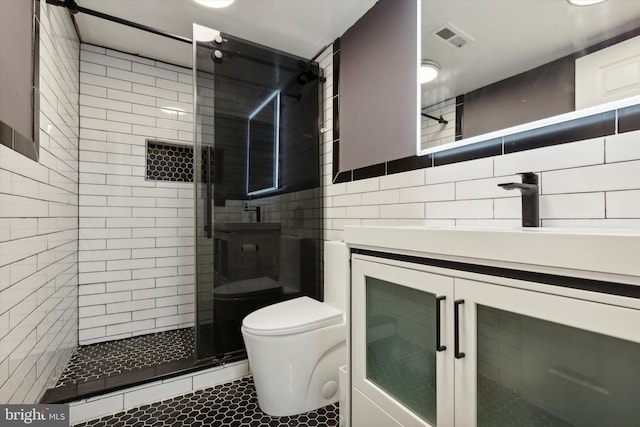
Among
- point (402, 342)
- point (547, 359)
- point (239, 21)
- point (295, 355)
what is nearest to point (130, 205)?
point (239, 21)

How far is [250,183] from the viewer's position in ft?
6.61

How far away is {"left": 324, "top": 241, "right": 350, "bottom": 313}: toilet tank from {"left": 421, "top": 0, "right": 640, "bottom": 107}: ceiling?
974 millimetres

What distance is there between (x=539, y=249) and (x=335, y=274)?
4.44ft

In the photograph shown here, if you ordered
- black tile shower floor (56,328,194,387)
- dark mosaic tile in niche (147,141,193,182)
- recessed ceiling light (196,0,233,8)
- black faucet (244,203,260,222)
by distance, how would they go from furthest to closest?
dark mosaic tile in niche (147,141,193,182) → black faucet (244,203,260,222) → black tile shower floor (56,328,194,387) → recessed ceiling light (196,0,233,8)

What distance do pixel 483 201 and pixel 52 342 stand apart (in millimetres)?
2289

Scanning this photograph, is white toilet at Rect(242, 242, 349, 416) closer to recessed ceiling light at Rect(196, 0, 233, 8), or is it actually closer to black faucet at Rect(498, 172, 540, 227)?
black faucet at Rect(498, 172, 540, 227)

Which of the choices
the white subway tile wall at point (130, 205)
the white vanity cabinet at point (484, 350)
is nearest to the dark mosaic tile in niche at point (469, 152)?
the white vanity cabinet at point (484, 350)

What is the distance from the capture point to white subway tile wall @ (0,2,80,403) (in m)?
1.10

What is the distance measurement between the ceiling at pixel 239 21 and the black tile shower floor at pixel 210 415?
7.62 feet

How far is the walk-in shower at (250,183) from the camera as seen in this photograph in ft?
6.25

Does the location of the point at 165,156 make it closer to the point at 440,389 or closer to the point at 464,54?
the point at 464,54

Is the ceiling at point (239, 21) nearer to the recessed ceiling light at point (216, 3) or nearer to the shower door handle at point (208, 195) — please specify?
the recessed ceiling light at point (216, 3)

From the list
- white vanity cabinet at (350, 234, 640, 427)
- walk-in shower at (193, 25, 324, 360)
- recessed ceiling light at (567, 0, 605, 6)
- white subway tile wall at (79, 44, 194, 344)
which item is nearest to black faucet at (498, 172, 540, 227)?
white vanity cabinet at (350, 234, 640, 427)

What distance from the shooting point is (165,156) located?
8.75 ft
